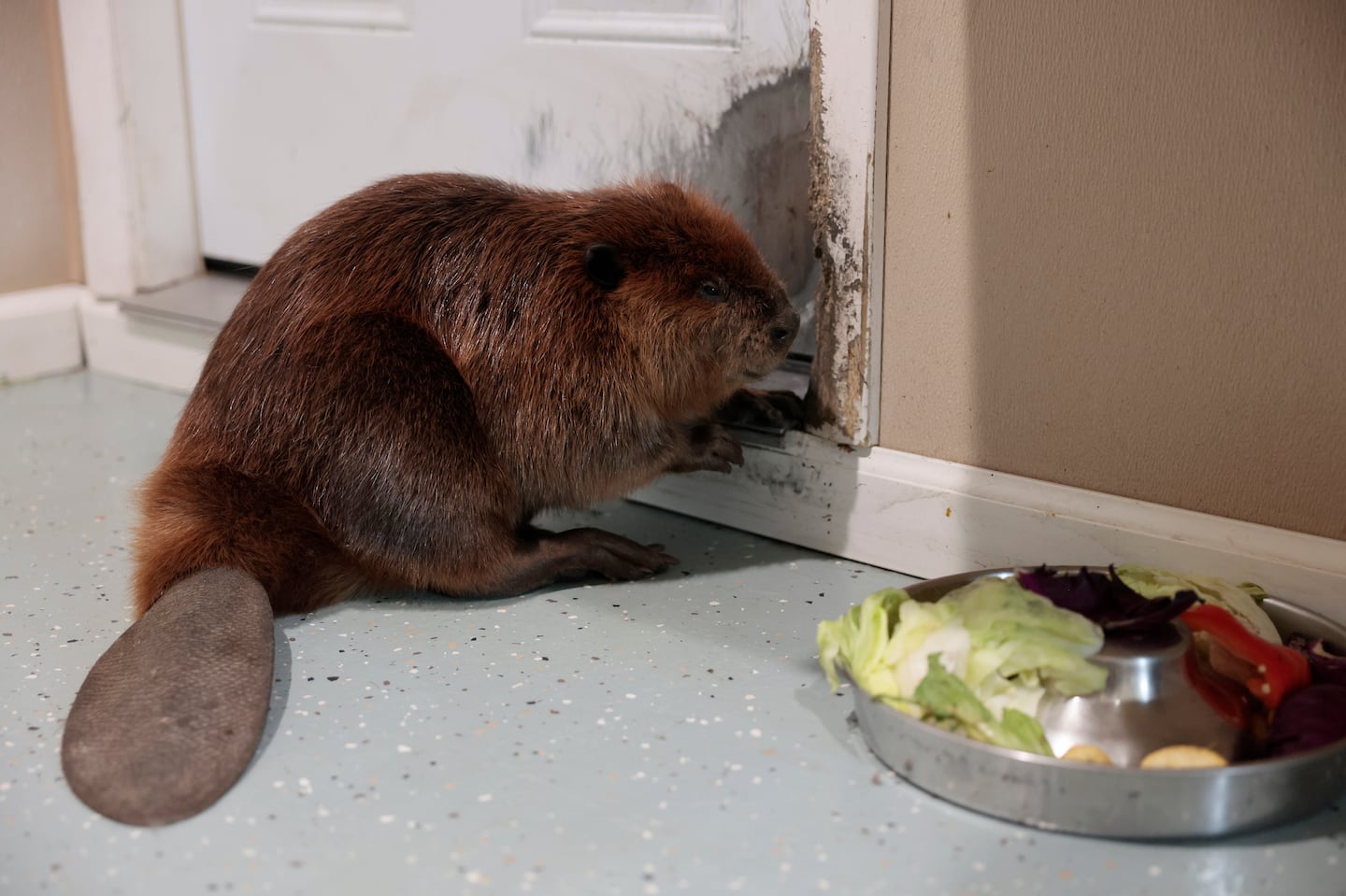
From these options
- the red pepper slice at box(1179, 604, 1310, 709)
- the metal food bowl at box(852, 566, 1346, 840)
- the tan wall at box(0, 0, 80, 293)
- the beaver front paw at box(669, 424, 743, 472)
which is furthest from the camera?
the tan wall at box(0, 0, 80, 293)

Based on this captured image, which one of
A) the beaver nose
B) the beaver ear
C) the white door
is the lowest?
the beaver nose

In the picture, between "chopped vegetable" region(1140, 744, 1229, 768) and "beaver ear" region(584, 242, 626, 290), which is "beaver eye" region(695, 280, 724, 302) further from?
"chopped vegetable" region(1140, 744, 1229, 768)

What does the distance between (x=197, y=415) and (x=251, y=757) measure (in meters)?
0.54

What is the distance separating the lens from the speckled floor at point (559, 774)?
1.15 m

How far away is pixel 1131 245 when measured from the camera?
1.50 metres

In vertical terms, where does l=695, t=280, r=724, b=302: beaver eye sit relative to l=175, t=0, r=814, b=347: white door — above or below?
below

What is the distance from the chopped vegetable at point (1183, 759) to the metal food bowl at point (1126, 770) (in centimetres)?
2

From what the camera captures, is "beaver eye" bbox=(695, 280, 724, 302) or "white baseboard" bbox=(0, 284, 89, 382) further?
"white baseboard" bbox=(0, 284, 89, 382)

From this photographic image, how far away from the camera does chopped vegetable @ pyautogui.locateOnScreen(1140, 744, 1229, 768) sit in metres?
1.15

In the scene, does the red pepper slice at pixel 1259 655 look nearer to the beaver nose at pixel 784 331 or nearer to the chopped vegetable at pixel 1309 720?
the chopped vegetable at pixel 1309 720

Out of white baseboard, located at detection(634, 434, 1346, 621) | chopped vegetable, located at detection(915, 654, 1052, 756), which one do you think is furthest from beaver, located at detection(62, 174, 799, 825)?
chopped vegetable, located at detection(915, 654, 1052, 756)

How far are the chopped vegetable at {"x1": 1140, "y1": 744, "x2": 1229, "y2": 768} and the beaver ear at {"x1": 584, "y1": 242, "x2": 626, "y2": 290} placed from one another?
33.6 inches

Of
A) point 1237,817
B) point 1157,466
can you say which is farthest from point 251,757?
point 1157,466

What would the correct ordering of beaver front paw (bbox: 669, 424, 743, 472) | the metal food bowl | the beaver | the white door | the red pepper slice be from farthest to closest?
the white door < beaver front paw (bbox: 669, 424, 743, 472) < the beaver < the red pepper slice < the metal food bowl
